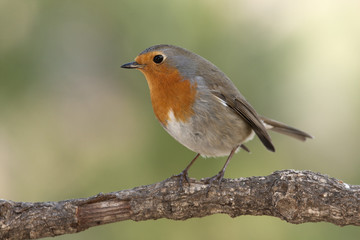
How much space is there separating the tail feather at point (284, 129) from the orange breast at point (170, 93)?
2.90 feet

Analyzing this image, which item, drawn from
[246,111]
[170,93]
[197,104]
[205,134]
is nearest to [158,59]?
[170,93]

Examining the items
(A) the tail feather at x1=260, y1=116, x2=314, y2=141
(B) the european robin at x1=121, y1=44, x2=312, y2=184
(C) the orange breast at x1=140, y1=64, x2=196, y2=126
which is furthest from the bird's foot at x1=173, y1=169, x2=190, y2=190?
(A) the tail feather at x1=260, y1=116, x2=314, y2=141

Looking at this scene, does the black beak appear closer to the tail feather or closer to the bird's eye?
the bird's eye

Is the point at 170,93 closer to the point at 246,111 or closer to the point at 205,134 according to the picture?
the point at 205,134

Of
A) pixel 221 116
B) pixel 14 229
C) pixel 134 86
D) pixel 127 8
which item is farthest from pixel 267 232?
pixel 127 8

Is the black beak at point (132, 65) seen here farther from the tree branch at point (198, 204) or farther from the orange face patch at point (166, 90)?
the tree branch at point (198, 204)

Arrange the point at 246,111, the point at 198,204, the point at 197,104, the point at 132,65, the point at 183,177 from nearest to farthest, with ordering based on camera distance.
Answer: the point at 198,204 < the point at 183,177 < the point at 197,104 < the point at 132,65 < the point at 246,111

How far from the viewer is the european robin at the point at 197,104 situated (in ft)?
11.8

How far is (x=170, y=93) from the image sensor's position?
365 cm

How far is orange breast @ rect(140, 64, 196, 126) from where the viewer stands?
3.60m

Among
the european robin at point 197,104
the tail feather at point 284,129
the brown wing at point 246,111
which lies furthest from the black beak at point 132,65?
the tail feather at point 284,129

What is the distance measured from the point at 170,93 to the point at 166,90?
0.04 m

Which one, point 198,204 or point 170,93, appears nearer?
point 198,204

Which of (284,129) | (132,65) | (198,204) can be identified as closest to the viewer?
(198,204)
